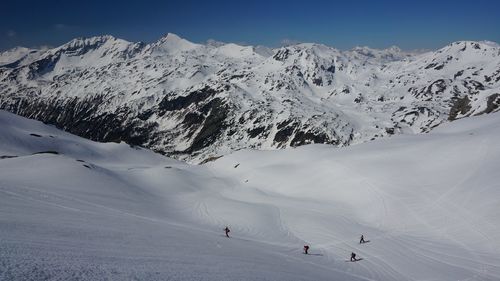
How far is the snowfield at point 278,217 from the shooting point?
2606 cm

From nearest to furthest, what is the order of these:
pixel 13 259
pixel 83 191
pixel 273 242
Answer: pixel 13 259 → pixel 273 242 → pixel 83 191

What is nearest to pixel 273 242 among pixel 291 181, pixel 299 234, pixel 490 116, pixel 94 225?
pixel 299 234

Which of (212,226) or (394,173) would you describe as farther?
(394,173)

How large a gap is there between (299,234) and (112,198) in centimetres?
2555

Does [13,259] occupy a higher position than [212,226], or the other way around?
[212,226]

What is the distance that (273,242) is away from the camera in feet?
155

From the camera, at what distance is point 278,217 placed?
61.3 m

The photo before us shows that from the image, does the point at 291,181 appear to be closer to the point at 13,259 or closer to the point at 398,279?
the point at 398,279

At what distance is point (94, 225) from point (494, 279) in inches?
1426

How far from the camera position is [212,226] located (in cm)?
5334

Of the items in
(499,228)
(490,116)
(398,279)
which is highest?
(490,116)

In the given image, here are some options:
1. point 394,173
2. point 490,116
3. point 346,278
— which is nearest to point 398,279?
point 346,278

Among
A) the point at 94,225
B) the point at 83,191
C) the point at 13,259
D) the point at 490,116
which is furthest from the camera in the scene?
the point at 490,116

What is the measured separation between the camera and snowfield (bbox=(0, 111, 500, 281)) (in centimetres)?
2606
